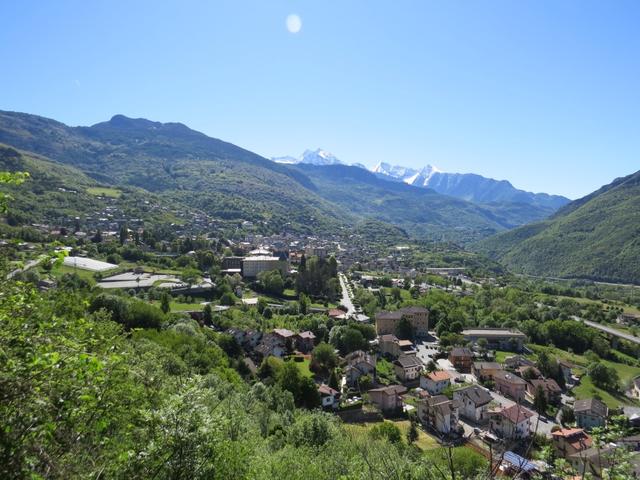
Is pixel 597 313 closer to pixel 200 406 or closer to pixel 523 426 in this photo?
pixel 523 426

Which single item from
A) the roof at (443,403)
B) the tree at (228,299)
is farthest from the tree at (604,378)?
the tree at (228,299)

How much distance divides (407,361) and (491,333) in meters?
22.9

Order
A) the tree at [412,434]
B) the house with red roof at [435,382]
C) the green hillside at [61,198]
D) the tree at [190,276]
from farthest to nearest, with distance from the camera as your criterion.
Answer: the green hillside at [61,198] → the tree at [190,276] → the house with red roof at [435,382] → the tree at [412,434]

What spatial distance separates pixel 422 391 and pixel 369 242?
484 feet

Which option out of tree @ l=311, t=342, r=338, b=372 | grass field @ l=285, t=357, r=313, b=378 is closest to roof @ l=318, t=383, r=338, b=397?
grass field @ l=285, t=357, r=313, b=378

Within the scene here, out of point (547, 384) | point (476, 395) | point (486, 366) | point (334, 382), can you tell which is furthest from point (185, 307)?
point (547, 384)

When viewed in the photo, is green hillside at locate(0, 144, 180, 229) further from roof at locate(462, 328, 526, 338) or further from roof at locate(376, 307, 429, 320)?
roof at locate(462, 328, 526, 338)

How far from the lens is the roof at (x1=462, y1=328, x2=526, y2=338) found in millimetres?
60844

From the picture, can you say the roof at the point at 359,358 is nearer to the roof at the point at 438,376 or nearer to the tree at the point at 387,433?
the roof at the point at 438,376

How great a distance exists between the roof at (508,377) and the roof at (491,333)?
13.7m

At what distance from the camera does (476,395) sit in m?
37.6

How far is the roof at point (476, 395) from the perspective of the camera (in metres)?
37.0

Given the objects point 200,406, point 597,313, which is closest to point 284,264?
point 597,313

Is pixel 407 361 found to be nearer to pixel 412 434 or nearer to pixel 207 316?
pixel 412 434
